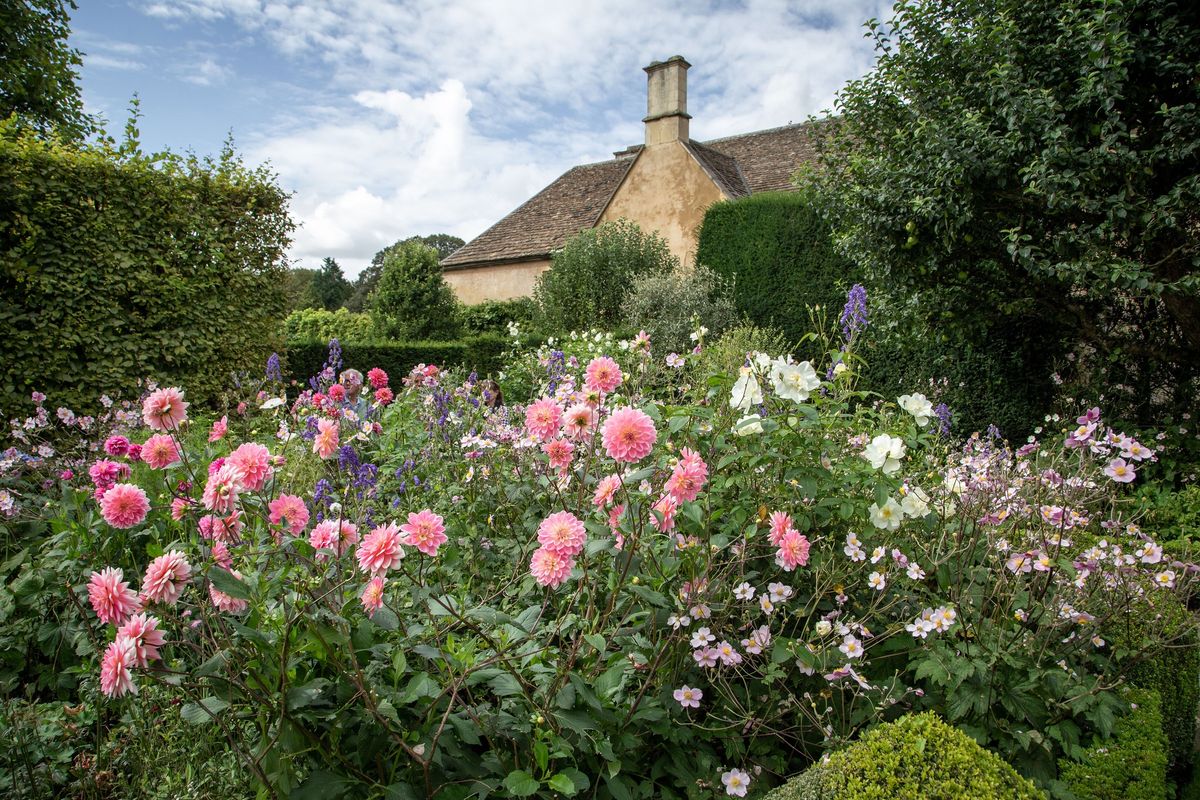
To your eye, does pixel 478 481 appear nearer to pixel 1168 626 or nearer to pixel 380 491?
pixel 380 491

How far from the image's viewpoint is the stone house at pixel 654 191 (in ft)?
53.5

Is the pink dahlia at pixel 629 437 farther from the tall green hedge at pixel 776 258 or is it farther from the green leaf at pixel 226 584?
the tall green hedge at pixel 776 258

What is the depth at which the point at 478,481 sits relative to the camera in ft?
10.7

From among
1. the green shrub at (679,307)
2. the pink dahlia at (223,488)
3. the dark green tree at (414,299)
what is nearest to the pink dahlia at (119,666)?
the pink dahlia at (223,488)

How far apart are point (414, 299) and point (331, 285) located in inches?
1727

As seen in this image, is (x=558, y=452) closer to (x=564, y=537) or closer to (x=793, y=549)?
(x=564, y=537)

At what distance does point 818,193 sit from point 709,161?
9544 mm

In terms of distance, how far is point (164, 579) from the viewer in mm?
1425

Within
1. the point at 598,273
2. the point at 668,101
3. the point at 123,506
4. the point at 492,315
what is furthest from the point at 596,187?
the point at 123,506

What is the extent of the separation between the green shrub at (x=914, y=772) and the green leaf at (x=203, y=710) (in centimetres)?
134

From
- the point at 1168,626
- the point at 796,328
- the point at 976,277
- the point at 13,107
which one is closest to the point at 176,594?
the point at 1168,626

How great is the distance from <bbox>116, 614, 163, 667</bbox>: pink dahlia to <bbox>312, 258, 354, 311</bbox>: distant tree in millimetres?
57435

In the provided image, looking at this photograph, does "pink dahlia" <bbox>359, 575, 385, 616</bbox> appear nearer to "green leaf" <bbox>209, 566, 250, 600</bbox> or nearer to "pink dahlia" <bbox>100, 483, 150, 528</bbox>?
"green leaf" <bbox>209, 566, 250, 600</bbox>

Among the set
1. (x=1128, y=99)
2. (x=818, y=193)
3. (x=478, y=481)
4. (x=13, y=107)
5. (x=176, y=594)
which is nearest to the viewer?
(x=176, y=594)
